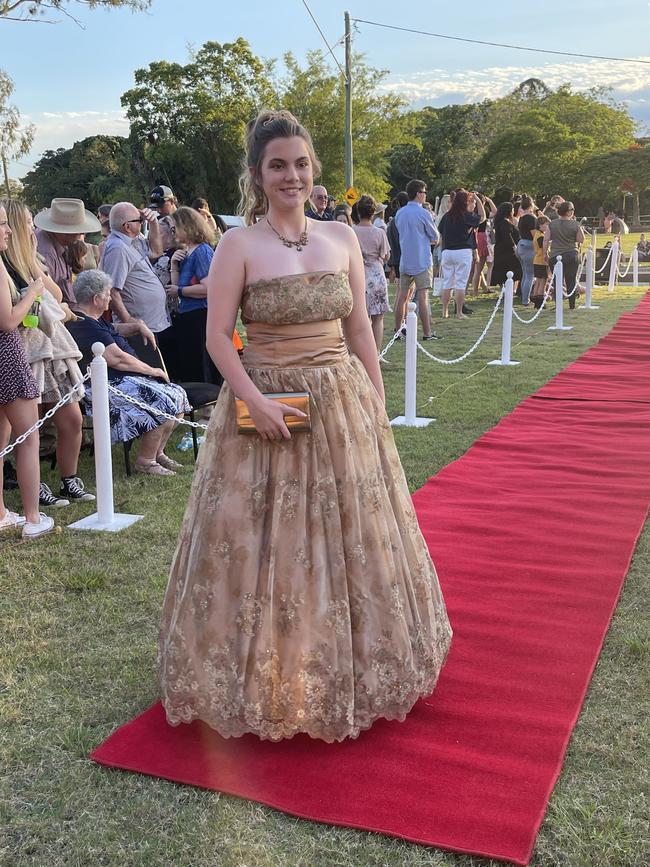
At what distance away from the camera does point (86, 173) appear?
207 ft

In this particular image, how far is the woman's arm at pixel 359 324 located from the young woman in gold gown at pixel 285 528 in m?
0.10

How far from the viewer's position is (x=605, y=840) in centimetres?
242

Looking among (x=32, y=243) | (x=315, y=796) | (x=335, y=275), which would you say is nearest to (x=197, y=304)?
(x=32, y=243)

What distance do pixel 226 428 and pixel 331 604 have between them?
2.25ft

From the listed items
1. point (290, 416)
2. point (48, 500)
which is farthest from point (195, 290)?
point (290, 416)

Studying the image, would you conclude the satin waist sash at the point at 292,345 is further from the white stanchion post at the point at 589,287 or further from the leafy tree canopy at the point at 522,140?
the leafy tree canopy at the point at 522,140

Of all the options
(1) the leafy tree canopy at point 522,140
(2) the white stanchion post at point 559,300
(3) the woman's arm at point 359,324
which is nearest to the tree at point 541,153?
(1) the leafy tree canopy at point 522,140

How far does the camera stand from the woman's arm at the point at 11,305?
178 inches

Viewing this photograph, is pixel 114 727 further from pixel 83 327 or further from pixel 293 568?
pixel 83 327

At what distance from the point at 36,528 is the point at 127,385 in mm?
1480

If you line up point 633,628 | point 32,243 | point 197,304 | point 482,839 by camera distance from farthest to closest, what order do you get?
point 197,304 → point 32,243 → point 633,628 → point 482,839

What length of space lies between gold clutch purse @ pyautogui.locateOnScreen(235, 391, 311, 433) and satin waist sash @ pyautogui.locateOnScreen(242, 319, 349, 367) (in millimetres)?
174

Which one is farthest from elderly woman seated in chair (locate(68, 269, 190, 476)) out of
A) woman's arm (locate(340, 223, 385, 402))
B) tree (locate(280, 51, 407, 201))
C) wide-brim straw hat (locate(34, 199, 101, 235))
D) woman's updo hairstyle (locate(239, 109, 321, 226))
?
tree (locate(280, 51, 407, 201))

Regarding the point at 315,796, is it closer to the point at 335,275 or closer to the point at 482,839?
the point at 482,839
